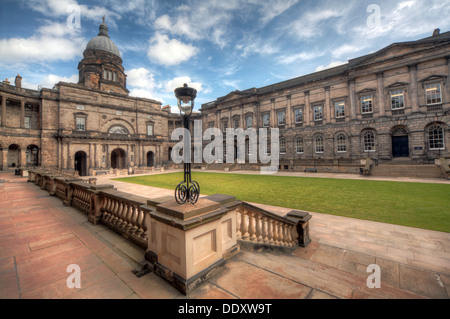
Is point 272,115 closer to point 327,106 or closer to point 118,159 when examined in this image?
point 327,106

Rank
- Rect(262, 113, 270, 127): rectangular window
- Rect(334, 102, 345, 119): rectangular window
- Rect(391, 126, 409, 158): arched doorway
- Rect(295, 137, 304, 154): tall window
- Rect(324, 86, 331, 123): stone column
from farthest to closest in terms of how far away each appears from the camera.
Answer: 1. Rect(262, 113, 270, 127): rectangular window
2. Rect(295, 137, 304, 154): tall window
3. Rect(324, 86, 331, 123): stone column
4. Rect(334, 102, 345, 119): rectangular window
5. Rect(391, 126, 409, 158): arched doorway

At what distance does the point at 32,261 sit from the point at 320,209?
8.52 m

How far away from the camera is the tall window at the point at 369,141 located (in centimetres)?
2275

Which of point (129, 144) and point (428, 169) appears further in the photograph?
point (129, 144)

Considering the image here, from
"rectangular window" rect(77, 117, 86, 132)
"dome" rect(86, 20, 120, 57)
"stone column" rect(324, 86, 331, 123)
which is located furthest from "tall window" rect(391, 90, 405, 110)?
"dome" rect(86, 20, 120, 57)

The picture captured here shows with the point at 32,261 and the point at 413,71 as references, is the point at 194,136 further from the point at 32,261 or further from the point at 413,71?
the point at 32,261

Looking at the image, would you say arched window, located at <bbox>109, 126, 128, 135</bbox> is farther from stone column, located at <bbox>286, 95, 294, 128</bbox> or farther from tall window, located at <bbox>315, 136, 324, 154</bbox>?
tall window, located at <bbox>315, 136, 324, 154</bbox>

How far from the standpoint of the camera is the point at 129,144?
33875mm

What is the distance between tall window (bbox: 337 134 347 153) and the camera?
24797mm

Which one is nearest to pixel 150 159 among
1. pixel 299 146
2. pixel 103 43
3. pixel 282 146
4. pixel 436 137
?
pixel 282 146

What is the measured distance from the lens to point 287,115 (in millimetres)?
30141
